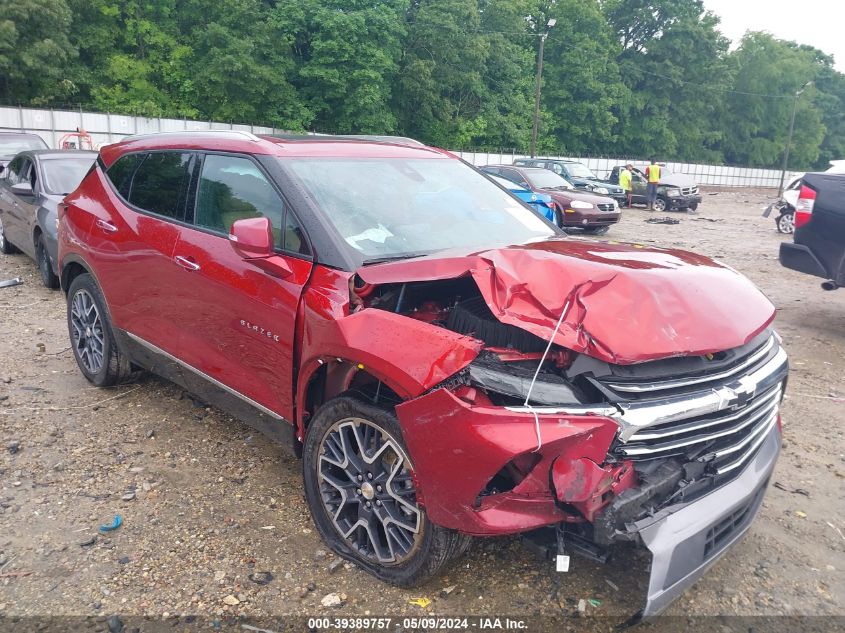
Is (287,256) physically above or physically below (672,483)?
above

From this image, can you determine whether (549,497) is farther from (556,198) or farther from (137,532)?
(556,198)

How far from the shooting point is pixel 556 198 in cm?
1560

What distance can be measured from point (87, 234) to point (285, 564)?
2986mm

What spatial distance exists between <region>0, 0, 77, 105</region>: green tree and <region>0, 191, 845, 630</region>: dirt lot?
32.1 m

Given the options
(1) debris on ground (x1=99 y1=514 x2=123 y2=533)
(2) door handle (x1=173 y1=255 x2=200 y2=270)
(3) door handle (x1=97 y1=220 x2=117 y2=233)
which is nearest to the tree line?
(3) door handle (x1=97 y1=220 x2=117 y2=233)

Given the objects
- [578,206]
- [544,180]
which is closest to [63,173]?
[578,206]

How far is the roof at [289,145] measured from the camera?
351 cm

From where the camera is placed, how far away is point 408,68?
43125 millimetres

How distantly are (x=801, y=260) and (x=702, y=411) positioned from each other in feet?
18.6

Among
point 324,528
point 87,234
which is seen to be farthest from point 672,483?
point 87,234

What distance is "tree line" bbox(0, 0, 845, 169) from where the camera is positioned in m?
36.1

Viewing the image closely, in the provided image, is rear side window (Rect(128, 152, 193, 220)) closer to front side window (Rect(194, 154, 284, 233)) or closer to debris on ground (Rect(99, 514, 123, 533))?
front side window (Rect(194, 154, 284, 233))

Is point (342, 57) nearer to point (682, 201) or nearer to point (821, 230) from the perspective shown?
point (682, 201)

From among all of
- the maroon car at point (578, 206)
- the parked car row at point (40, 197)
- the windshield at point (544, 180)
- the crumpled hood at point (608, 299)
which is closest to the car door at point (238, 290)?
the crumpled hood at point (608, 299)
